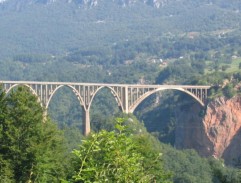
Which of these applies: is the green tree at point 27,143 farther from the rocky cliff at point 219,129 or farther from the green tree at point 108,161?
the rocky cliff at point 219,129

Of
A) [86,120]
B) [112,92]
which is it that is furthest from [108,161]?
[112,92]

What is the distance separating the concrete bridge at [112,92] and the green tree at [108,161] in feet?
179

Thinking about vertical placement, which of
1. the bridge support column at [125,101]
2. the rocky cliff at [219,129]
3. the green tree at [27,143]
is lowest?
the rocky cliff at [219,129]

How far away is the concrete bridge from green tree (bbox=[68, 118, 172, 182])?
5460cm

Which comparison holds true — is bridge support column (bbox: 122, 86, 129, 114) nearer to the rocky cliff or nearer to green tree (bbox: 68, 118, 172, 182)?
the rocky cliff

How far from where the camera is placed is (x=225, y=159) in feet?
316

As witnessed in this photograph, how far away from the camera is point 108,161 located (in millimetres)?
19625

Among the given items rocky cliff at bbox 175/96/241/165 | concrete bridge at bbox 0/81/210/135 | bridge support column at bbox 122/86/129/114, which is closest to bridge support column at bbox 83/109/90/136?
concrete bridge at bbox 0/81/210/135

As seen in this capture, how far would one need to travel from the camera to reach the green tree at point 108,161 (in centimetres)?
1934

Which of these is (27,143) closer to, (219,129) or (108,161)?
(108,161)

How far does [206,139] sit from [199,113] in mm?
3050

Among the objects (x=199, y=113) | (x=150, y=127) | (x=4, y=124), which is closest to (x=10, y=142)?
(x=4, y=124)

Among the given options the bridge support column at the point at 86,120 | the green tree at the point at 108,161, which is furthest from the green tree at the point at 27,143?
the bridge support column at the point at 86,120

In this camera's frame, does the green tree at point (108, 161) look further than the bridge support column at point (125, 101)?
No
